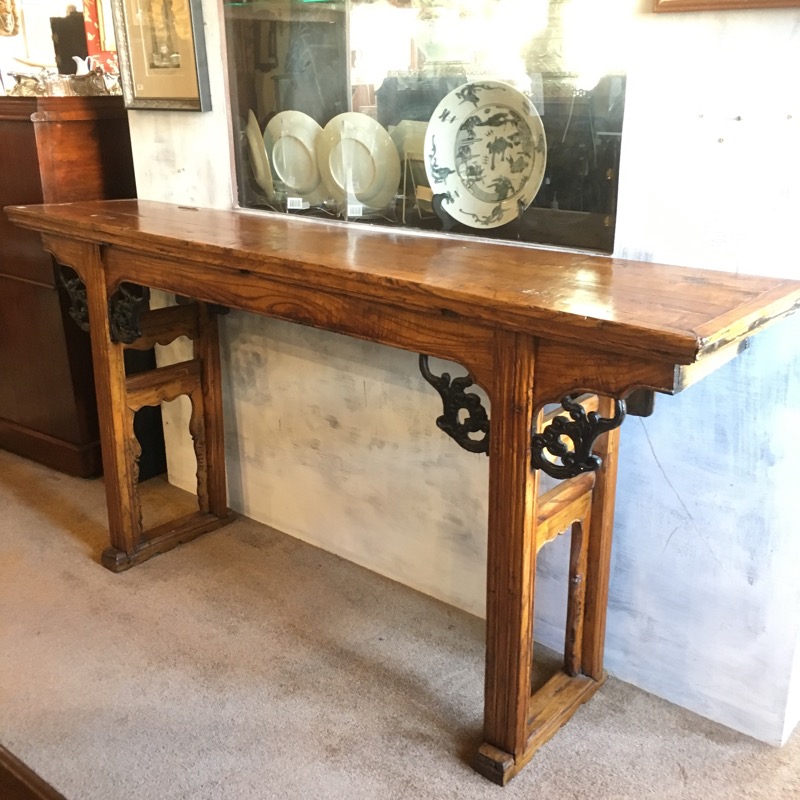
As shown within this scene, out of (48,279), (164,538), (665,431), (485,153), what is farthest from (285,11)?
(164,538)

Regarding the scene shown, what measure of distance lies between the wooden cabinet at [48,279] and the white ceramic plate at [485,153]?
1384 millimetres

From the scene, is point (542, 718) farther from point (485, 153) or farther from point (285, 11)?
point (285, 11)

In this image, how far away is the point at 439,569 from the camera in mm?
2268

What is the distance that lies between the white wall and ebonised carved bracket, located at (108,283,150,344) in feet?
1.19

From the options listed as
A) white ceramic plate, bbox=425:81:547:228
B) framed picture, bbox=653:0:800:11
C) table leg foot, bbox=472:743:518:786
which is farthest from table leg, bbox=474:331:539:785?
framed picture, bbox=653:0:800:11

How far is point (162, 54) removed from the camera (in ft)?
7.80

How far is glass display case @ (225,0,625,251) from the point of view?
1699 millimetres

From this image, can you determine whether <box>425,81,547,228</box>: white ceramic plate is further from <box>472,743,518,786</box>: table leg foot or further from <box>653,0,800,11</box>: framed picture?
<box>472,743,518,786</box>: table leg foot

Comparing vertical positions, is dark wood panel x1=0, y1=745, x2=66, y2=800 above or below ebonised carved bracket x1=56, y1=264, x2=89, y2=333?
below

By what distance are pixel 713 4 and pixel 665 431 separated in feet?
2.62

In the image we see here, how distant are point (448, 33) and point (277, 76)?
58cm

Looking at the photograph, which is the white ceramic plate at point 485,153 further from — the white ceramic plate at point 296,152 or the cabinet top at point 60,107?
the cabinet top at point 60,107

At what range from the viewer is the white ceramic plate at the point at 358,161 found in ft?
6.76

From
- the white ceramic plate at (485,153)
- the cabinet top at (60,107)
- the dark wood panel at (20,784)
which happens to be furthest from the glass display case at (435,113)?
the dark wood panel at (20,784)
